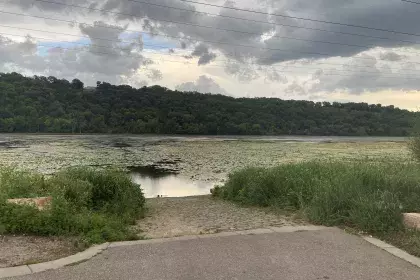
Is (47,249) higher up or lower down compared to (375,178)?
lower down

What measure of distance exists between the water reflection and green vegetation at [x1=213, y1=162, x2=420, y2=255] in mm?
5948

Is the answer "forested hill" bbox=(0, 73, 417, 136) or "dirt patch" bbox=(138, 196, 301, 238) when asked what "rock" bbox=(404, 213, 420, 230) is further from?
"forested hill" bbox=(0, 73, 417, 136)

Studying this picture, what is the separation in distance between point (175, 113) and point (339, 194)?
9371cm

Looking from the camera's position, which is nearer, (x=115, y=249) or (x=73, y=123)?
(x=115, y=249)

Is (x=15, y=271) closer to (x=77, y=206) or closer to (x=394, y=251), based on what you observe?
(x=77, y=206)

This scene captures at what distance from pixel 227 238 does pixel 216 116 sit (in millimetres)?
96780

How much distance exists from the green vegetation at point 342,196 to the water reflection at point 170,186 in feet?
19.5

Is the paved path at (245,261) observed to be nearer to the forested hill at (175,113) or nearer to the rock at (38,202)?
the rock at (38,202)

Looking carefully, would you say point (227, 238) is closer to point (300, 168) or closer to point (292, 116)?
point (300, 168)

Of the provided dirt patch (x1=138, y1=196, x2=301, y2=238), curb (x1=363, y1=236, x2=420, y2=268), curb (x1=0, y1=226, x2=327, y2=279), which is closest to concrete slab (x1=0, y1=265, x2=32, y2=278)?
curb (x1=0, y1=226, x2=327, y2=279)

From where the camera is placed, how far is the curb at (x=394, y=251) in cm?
480

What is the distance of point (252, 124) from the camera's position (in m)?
102

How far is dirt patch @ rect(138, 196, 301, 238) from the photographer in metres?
7.26

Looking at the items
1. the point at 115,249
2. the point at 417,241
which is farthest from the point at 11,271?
the point at 417,241
